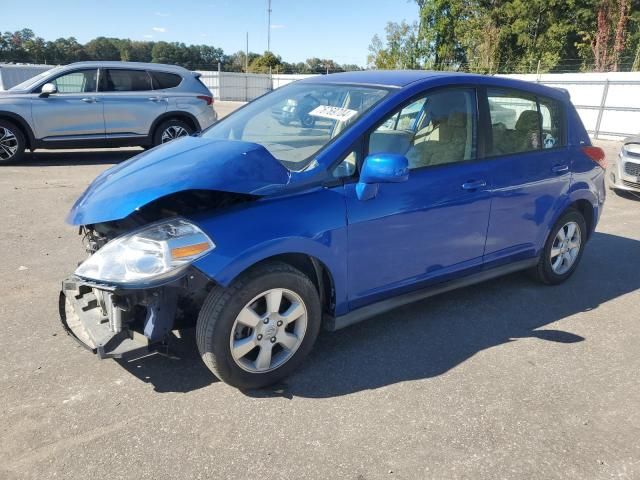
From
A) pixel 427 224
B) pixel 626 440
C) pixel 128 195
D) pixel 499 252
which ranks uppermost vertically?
pixel 128 195

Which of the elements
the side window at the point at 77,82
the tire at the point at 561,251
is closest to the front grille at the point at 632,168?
the tire at the point at 561,251

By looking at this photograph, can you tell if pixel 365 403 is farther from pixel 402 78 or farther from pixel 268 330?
pixel 402 78

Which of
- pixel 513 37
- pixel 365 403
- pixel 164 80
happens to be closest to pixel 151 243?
pixel 365 403

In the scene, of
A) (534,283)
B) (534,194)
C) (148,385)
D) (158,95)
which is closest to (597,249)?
(534,283)

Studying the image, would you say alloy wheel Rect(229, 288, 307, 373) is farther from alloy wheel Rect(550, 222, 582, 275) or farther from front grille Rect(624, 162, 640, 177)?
front grille Rect(624, 162, 640, 177)

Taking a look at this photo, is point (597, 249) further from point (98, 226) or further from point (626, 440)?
point (98, 226)

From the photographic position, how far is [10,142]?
928 cm

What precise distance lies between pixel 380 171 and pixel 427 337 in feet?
4.37

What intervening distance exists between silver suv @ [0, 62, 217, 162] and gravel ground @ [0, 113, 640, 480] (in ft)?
20.0

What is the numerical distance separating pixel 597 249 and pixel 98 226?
17.3ft

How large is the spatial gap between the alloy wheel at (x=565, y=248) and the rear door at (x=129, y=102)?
807cm

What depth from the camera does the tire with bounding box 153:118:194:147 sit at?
33.9 ft

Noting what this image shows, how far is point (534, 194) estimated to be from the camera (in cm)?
409

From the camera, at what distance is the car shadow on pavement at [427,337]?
302 cm
